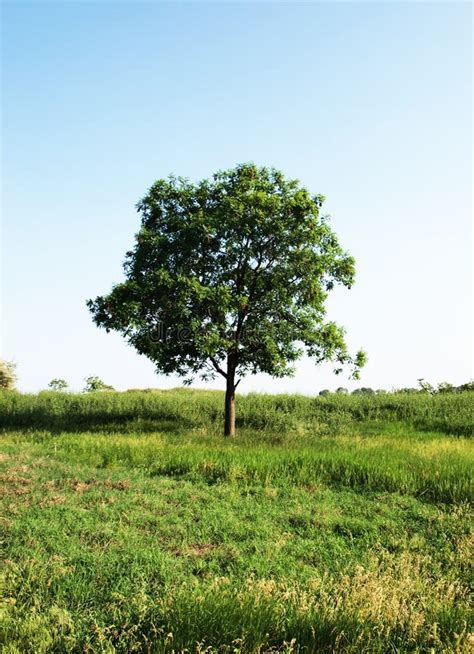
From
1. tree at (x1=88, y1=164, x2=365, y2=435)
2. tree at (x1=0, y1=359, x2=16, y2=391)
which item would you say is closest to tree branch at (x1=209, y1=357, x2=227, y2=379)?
tree at (x1=88, y1=164, x2=365, y2=435)

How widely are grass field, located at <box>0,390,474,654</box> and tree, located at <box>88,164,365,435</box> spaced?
4673 millimetres

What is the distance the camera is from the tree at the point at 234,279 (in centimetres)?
2431

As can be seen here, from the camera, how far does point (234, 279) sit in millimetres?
25719

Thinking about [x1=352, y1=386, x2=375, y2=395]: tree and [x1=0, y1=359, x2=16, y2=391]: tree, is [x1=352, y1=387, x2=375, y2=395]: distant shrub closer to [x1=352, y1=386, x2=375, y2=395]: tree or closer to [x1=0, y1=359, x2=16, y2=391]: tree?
[x1=352, y1=386, x2=375, y2=395]: tree

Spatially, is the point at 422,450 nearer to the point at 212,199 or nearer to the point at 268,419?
the point at 268,419

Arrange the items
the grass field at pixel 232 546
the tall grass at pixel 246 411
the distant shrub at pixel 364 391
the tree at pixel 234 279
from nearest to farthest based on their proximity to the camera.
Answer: the grass field at pixel 232 546 → the tree at pixel 234 279 → the tall grass at pixel 246 411 → the distant shrub at pixel 364 391

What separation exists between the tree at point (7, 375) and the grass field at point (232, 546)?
24008mm

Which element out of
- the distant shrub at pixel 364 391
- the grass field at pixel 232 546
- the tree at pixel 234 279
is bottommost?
the grass field at pixel 232 546

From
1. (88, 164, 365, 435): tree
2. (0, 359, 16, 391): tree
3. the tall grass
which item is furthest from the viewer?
(0, 359, 16, 391): tree

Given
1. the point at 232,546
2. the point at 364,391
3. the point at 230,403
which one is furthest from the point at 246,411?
the point at 232,546

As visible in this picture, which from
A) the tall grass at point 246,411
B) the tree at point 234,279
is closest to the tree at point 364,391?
the tall grass at point 246,411

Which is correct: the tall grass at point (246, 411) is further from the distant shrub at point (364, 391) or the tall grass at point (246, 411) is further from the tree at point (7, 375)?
the tree at point (7, 375)

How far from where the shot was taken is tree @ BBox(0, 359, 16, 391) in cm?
4447

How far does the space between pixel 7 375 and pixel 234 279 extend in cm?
2730
